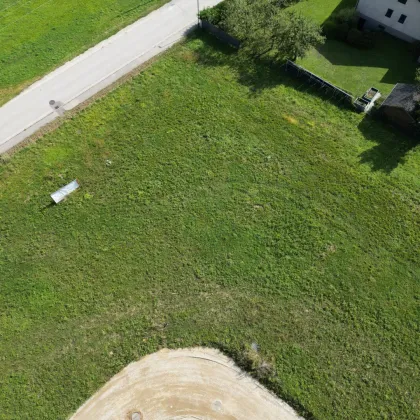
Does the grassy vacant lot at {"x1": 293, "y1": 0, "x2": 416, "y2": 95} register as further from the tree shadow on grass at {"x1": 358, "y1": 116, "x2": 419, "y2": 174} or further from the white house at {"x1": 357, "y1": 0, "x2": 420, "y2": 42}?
the tree shadow on grass at {"x1": 358, "y1": 116, "x2": 419, "y2": 174}

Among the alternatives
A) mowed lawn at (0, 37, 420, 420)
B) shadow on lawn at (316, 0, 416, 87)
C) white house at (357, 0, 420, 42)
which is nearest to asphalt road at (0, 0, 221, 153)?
mowed lawn at (0, 37, 420, 420)

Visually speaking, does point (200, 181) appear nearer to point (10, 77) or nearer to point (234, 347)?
point (234, 347)

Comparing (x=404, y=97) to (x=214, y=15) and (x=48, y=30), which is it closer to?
(x=214, y=15)

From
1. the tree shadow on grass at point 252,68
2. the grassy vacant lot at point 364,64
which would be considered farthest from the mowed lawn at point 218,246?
the grassy vacant lot at point 364,64

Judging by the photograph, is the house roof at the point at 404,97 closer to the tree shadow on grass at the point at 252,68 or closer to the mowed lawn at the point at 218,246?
the mowed lawn at the point at 218,246

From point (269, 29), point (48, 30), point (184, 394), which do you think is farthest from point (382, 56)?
point (184, 394)

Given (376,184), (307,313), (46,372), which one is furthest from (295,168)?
(46,372)

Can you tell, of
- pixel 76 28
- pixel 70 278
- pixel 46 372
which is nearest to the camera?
pixel 46 372
